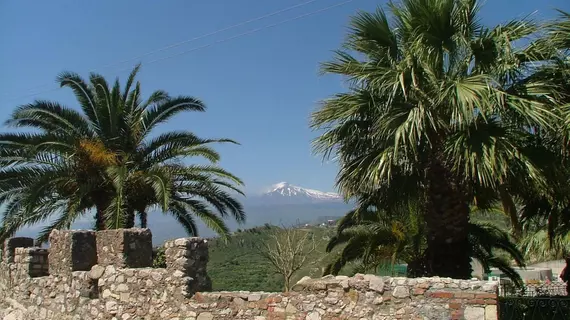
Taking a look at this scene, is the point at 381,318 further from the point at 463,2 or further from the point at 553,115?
the point at 463,2

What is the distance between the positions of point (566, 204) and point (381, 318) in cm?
615

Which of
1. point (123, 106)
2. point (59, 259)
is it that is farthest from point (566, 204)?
point (123, 106)

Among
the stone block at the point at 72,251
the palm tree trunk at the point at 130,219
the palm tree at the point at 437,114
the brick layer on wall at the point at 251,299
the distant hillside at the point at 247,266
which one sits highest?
the palm tree at the point at 437,114

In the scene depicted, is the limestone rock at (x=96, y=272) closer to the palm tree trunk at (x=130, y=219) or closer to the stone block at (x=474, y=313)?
the palm tree trunk at (x=130, y=219)

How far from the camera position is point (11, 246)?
11430 mm

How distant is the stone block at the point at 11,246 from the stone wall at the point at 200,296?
311 mm

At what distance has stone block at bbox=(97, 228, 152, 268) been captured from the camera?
29.0ft

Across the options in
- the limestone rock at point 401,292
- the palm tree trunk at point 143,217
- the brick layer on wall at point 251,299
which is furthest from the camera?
the palm tree trunk at point 143,217

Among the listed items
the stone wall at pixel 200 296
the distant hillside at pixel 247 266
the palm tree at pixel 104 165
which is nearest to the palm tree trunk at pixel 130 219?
the palm tree at pixel 104 165

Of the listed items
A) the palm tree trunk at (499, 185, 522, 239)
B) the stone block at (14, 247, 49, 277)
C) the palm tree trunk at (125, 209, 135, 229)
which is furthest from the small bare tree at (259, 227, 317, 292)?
the stone block at (14, 247, 49, 277)

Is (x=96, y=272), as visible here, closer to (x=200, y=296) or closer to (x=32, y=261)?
(x=200, y=296)

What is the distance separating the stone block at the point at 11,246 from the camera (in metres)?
11.4

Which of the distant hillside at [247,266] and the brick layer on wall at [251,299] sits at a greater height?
the brick layer on wall at [251,299]

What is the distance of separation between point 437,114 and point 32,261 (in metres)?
7.57
